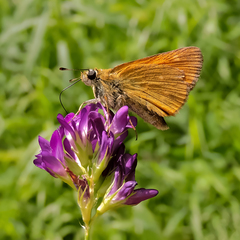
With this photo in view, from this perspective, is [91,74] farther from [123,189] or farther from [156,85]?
[123,189]

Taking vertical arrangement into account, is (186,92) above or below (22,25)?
below

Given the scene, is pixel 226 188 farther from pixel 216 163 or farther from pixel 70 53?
pixel 70 53

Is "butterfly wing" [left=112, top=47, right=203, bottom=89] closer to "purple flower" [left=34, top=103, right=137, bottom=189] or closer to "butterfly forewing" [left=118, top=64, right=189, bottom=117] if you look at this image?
"butterfly forewing" [left=118, top=64, right=189, bottom=117]

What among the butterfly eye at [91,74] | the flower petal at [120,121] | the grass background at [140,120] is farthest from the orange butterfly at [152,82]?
the grass background at [140,120]

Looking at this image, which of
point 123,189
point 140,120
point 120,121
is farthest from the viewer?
point 140,120

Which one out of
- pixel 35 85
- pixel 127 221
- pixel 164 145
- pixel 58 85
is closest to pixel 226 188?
pixel 164 145

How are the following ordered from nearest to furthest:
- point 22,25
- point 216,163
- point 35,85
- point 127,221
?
point 127,221 → point 216,163 → point 22,25 → point 35,85

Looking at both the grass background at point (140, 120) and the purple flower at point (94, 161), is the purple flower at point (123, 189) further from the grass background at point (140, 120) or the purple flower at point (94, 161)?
the grass background at point (140, 120)

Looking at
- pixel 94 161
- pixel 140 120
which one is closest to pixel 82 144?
pixel 94 161
